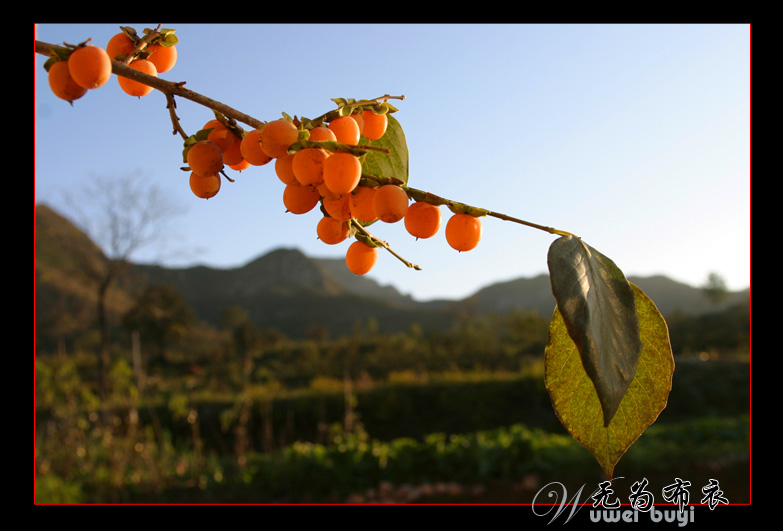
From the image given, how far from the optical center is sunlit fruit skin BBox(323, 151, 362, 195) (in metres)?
0.36

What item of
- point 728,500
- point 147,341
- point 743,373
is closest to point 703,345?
point 743,373

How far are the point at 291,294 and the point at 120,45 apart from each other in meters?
31.1

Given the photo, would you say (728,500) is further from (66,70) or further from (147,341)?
(147,341)

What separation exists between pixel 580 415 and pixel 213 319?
28901 mm

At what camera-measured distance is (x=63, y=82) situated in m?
0.41

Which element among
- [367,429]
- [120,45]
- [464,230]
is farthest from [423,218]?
[367,429]

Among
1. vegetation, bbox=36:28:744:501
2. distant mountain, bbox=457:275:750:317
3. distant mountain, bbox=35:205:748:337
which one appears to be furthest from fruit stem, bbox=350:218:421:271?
distant mountain, bbox=457:275:750:317

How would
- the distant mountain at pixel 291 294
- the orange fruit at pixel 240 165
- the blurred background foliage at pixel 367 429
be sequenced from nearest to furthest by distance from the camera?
the orange fruit at pixel 240 165
the blurred background foliage at pixel 367 429
the distant mountain at pixel 291 294

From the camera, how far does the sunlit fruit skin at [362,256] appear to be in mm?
483

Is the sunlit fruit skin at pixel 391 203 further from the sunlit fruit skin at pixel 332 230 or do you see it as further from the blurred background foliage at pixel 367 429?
the blurred background foliage at pixel 367 429

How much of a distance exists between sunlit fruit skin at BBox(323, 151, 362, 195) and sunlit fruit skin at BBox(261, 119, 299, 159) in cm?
4

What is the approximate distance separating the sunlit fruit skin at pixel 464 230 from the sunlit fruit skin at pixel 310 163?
11 centimetres

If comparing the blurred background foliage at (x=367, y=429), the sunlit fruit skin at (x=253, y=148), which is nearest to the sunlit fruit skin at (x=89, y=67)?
the sunlit fruit skin at (x=253, y=148)

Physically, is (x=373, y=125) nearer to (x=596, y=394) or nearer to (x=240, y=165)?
(x=240, y=165)
